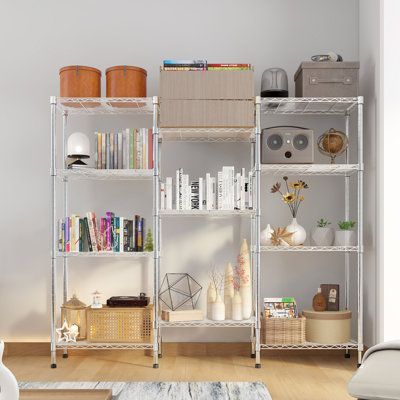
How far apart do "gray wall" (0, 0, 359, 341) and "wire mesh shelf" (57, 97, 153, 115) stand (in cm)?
13

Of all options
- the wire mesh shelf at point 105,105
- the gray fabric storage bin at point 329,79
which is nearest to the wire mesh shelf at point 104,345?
the wire mesh shelf at point 105,105

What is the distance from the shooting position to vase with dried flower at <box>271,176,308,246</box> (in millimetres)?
4191

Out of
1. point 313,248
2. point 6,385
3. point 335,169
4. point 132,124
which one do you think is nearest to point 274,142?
point 335,169

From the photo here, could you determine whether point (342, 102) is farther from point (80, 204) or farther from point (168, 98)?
point (80, 204)

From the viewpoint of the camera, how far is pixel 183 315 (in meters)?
4.10

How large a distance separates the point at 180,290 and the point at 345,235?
3.91ft

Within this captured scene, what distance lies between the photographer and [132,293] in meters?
4.49

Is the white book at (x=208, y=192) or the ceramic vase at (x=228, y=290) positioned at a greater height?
the white book at (x=208, y=192)

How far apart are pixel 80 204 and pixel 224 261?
3.59ft

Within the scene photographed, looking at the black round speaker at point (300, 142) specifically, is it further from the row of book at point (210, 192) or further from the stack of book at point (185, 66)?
the stack of book at point (185, 66)

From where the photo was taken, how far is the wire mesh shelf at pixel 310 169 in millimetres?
4074

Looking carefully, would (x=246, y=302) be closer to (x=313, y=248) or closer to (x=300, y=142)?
(x=313, y=248)

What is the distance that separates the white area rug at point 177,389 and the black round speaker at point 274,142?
1.49m

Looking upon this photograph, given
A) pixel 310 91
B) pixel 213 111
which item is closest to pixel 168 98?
pixel 213 111
